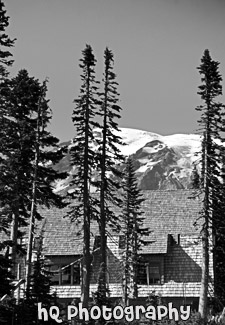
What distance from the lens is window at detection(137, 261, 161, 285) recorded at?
49188 millimetres

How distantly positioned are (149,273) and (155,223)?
5.31 meters

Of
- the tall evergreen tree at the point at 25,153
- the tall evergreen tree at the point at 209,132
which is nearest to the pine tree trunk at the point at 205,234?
the tall evergreen tree at the point at 209,132

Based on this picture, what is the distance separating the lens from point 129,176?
157ft

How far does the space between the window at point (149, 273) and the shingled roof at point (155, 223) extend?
1138mm

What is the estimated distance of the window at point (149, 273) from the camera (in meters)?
49.2

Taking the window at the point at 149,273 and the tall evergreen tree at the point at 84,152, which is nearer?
the tall evergreen tree at the point at 84,152

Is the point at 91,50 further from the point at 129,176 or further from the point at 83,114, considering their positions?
the point at 129,176

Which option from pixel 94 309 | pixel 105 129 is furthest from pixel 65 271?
pixel 94 309

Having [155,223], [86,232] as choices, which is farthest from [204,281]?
[155,223]

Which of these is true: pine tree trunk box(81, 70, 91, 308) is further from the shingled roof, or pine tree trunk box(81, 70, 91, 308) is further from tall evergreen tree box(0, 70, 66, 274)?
the shingled roof

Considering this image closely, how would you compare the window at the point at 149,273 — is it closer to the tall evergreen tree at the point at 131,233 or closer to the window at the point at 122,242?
the tall evergreen tree at the point at 131,233

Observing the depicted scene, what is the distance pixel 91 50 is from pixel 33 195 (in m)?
11.5

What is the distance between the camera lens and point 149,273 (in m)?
49.6

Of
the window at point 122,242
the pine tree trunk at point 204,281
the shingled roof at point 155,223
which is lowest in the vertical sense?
the pine tree trunk at point 204,281
